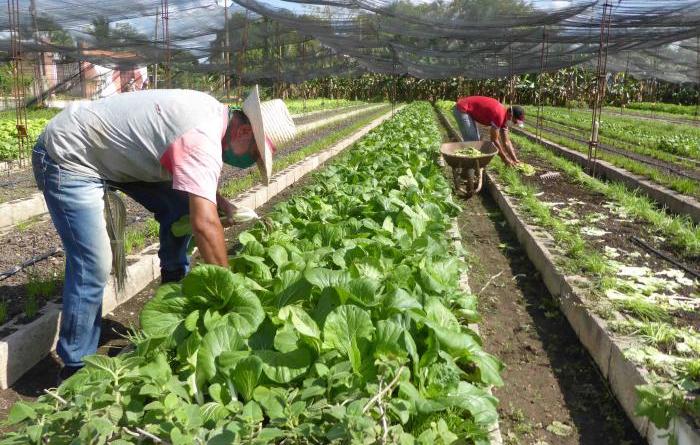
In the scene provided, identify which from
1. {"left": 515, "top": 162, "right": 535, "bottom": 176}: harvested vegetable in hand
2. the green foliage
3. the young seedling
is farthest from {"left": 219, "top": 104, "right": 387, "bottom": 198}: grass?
the green foliage

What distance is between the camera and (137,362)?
2074 mm

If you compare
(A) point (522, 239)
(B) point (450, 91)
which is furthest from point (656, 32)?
(B) point (450, 91)

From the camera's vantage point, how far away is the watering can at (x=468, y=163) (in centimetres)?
744

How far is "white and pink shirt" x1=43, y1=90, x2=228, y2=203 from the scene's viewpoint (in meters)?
2.62

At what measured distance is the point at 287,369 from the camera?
2.07 metres

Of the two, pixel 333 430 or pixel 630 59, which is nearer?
pixel 333 430

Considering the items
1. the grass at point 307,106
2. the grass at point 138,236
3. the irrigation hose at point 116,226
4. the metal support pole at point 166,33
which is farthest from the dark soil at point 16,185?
the grass at point 307,106

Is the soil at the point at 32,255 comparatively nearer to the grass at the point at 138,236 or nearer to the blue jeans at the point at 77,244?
the grass at the point at 138,236

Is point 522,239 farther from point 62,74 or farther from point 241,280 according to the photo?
point 62,74

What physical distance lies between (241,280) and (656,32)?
13947 millimetres

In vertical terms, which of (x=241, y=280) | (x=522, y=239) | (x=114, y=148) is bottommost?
(x=522, y=239)

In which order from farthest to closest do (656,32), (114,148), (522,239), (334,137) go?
(334,137) → (656,32) → (522,239) → (114,148)

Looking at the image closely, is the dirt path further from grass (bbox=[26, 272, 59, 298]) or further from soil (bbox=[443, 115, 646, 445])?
grass (bbox=[26, 272, 59, 298])

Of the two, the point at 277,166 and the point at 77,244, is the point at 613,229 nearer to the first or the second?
the point at 77,244
